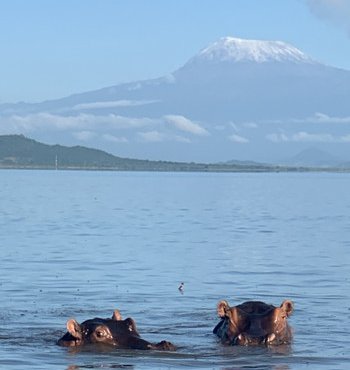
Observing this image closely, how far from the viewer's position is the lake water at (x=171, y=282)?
18.7m

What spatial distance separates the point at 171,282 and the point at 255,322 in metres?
10.2

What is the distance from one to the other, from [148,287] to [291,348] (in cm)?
864

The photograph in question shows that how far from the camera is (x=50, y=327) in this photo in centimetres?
2145

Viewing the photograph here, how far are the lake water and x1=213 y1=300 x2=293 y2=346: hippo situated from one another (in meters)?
0.15

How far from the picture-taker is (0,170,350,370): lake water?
61.2 ft

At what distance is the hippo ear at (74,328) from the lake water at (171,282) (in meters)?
0.36

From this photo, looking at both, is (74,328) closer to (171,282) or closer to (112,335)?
(112,335)

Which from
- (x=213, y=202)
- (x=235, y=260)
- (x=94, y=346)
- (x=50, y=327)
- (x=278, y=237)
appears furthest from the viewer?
(x=213, y=202)

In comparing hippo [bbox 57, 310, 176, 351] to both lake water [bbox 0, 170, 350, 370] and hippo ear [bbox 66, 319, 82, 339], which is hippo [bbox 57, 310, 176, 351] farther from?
lake water [bbox 0, 170, 350, 370]

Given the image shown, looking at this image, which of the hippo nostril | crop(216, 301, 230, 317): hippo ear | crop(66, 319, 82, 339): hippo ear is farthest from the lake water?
crop(216, 301, 230, 317): hippo ear

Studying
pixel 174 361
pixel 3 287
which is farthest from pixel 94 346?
pixel 3 287

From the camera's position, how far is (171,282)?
28.7m

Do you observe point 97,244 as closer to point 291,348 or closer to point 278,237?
point 278,237

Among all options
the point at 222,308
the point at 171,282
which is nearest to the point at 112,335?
the point at 222,308
